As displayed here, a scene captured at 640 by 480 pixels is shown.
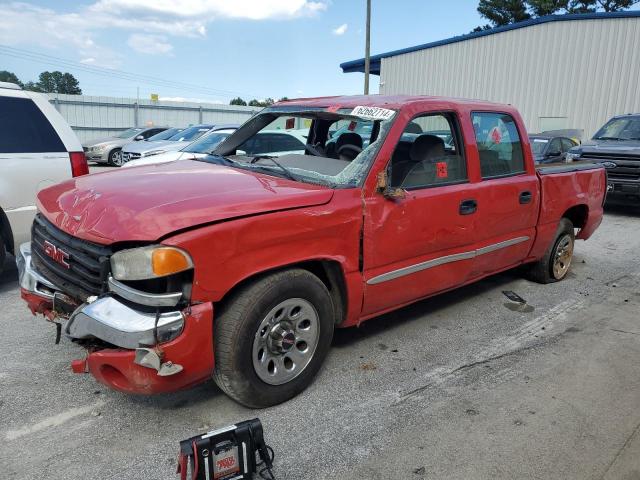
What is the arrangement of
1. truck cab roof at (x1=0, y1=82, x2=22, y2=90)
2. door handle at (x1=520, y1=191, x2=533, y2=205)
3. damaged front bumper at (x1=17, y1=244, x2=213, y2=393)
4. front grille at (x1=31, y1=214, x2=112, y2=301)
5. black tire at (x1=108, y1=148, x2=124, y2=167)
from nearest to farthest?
damaged front bumper at (x1=17, y1=244, x2=213, y2=393) < front grille at (x1=31, y1=214, x2=112, y2=301) < door handle at (x1=520, y1=191, x2=533, y2=205) < truck cab roof at (x1=0, y1=82, x2=22, y2=90) < black tire at (x1=108, y1=148, x2=124, y2=167)

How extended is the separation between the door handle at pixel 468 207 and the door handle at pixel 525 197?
0.73 m

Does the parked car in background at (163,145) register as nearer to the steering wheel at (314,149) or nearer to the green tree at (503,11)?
the steering wheel at (314,149)

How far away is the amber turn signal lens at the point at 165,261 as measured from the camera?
2471mm

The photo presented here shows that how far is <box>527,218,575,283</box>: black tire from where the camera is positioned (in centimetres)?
536

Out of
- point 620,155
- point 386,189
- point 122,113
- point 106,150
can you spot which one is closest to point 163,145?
point 106,150

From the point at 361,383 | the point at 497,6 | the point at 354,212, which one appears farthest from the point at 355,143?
the point at 497,6

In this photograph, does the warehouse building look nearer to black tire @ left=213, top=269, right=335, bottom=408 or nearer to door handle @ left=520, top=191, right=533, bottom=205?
door handle @ left=520, top=191, right=533, bottom=205

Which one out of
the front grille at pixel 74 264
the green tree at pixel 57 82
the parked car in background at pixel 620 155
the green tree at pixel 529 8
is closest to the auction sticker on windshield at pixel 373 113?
the front grille at pixel 74 264

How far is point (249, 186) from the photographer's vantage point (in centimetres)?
307

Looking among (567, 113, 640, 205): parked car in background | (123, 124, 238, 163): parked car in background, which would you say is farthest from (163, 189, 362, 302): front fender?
(123, 124, 238, 163): parked car in background

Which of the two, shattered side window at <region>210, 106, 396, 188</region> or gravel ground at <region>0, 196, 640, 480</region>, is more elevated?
shattered side window at <region>210, 106, 396, 188</region>

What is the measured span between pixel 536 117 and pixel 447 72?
471 centimetres

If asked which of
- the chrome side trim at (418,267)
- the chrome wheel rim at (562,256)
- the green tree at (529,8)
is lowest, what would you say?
the chrome wheel rim at (562,256)

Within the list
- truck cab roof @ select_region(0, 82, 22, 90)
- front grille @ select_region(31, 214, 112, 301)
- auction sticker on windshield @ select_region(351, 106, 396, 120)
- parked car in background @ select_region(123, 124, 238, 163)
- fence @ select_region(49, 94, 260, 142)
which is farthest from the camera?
fence @ select_region(49, 94, 260, 142)
